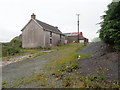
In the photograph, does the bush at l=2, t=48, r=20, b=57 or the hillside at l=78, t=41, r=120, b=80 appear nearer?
the hillside at l=78, t=41, r=120, b=80

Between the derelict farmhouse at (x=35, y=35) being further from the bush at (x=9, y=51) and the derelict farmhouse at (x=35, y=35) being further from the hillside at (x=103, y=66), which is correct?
the hillside at (x=103, y=66)

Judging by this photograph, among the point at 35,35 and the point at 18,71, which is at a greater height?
the point at 35,35

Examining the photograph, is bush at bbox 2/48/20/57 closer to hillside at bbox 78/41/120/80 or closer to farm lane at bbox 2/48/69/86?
farm lane at bbox 2/48/69/86

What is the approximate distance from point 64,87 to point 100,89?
125cm

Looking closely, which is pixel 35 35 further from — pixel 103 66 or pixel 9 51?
pixel 103 66

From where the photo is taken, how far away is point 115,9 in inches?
256

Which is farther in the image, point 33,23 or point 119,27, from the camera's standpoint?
point 33,23

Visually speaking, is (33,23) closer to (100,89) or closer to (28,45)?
(28,45)

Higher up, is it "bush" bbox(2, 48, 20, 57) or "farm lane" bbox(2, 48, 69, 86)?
"bush" bbox(2, 48, 20, 57)

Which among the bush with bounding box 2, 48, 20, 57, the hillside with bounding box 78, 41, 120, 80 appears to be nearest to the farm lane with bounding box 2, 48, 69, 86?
the hillside with bounding box 78, 41, 120, 80

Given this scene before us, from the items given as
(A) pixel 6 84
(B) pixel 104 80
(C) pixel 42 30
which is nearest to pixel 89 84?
(B) pixel 104 80

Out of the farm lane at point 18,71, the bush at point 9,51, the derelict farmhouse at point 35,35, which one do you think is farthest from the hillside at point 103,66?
the derelict farmhouse at point 35,35

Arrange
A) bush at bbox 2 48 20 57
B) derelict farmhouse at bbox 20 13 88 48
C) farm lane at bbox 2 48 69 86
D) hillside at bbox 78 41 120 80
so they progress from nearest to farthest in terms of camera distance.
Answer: hillside at bbox 78 41 120 80, farm lane at bbox 2 48 69 86, bush at bbox 2 48 20 57, derelict farmhouse at bbox 20 13 88 48

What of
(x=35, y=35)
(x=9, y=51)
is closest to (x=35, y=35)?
(x=35, y=35)
